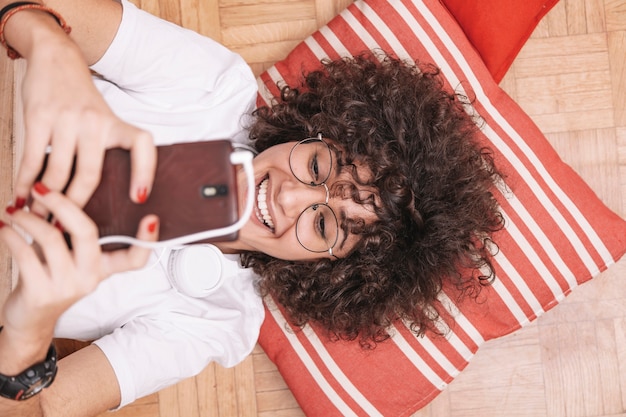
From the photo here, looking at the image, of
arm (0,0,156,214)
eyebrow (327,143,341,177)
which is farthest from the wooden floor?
arm (0,0,156,214)

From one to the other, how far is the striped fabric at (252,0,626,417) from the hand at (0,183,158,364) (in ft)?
2.62

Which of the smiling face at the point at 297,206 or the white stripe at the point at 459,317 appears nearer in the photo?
the smiling face at the point at 297,206

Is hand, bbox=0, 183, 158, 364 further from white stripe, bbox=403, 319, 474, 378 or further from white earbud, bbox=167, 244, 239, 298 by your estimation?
white stripe, bbox=403, 319, 474, 378

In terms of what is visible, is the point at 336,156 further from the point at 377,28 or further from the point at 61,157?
the point at 61,157

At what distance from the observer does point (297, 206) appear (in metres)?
1.10

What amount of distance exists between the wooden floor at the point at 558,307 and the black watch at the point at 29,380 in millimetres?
678

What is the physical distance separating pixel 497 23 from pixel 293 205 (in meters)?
0.71

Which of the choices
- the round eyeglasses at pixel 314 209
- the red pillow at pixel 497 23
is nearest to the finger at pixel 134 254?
the round eyeglasses at pixel 314 209

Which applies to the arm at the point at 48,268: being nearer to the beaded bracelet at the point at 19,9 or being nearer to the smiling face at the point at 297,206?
the beaded bracelet at the point at 19,9

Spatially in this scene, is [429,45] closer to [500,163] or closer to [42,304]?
[500,163]

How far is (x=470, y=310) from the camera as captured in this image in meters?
1.33

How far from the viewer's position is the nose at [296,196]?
109cm

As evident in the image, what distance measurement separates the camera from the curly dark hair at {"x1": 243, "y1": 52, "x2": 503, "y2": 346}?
1202mm

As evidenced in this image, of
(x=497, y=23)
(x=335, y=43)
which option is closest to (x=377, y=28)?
(x=335, y=43)
